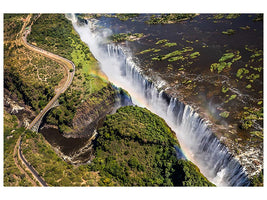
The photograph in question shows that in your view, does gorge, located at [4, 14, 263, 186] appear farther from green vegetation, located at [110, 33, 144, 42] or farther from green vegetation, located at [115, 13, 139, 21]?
green vegetation, located at [115, 13, 139, 21]

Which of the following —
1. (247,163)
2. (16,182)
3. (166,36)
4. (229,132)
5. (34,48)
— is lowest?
(16,182)

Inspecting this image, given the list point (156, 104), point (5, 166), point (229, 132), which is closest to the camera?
point (5, 166)

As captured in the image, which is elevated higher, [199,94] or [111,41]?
[111,41]

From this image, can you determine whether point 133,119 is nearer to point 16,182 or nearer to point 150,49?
point 16,182

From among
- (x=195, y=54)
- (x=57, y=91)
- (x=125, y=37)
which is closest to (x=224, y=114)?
(x=195, y=54)

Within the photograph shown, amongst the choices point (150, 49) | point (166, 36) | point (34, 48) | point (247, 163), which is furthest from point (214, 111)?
point (34, 48)

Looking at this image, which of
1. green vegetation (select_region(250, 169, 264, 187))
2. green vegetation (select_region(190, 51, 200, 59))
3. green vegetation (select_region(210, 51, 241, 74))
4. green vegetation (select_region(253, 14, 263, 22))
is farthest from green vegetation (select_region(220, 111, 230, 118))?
green vegetation (select_region(253, 14, 263, 22))
